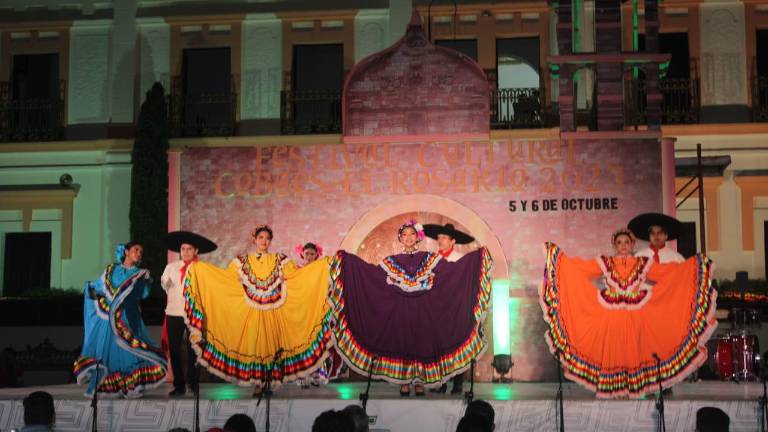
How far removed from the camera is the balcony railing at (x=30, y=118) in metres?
20.5

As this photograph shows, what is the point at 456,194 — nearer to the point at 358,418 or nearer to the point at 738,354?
the point at 738,354

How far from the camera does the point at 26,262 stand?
20.6 meters

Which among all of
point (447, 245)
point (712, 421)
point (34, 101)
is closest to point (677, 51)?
point (447, 245)

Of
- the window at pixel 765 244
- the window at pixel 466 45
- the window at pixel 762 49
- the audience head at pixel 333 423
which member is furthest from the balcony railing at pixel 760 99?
the audience head at pixel 333 423

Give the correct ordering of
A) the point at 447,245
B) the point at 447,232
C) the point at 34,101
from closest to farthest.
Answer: the point at 447,245, the point at 447,232, the point at 34,101

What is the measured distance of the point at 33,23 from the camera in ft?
68.3

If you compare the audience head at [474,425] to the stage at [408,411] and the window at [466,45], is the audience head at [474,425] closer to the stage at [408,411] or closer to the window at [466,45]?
the stage at [408,411]

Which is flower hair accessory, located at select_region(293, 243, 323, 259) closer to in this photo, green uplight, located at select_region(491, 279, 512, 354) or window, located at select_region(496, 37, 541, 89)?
green uplight, located at select_region(491, 279, 512, 354)

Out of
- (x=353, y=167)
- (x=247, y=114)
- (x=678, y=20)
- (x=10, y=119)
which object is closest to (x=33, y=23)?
(x=10, y=119)

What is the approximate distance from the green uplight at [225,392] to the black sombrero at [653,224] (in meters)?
4.63

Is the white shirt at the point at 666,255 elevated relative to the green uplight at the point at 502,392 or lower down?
elevated

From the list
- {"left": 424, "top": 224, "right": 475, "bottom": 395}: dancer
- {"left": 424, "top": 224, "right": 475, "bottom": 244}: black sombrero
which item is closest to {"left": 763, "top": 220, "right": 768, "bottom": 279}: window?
{"left": 424, "top": 224, "right": 475, "bottom": 244}: black sombrero

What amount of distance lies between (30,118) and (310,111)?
5782mm

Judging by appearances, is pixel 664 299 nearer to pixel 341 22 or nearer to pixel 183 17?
pixel 341 22
